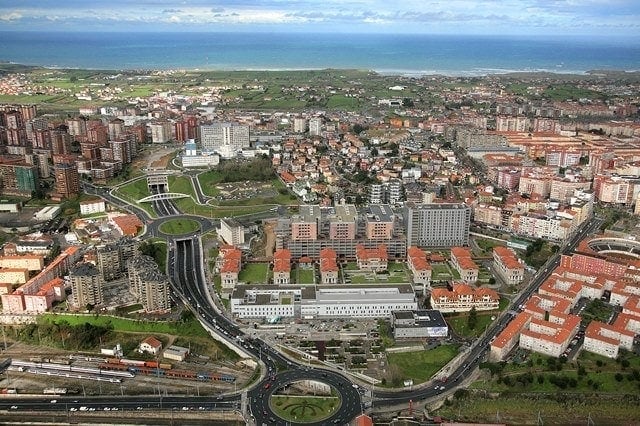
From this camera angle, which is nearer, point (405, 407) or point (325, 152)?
point (405, 407)

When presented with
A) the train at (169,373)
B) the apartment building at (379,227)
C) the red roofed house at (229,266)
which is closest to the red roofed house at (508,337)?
the apartment building at (379,227)

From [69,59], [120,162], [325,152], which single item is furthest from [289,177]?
[69,59]

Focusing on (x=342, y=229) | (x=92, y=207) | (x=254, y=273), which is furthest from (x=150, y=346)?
(x=92, y=207)

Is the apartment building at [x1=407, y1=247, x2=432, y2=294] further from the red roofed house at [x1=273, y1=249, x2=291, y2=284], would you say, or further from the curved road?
the red roofed house at [x1=273, y1=249, x2=291, y2=284]

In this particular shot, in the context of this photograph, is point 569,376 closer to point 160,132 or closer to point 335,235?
point 335,235

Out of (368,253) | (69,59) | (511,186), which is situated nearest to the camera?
(368,253)

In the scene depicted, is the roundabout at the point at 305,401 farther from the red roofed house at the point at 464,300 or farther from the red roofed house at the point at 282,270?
the red roofed house at the point at 282,270

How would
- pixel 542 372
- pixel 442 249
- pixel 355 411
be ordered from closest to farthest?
pixel 355 411, pixel 542 372, pixel 442 249

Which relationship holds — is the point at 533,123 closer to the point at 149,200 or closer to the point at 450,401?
the point at 149,200
